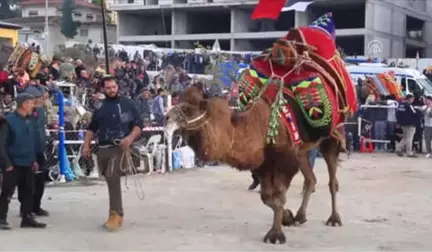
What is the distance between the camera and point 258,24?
67.7 meters

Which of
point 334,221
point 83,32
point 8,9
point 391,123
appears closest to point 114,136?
point 334,221

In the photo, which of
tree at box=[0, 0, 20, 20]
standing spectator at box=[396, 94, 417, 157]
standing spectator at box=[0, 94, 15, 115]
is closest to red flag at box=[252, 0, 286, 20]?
standing spectator at box=[0, 94, 15, 115]

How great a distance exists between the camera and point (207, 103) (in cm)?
779

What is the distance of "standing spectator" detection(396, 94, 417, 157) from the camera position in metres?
20.4

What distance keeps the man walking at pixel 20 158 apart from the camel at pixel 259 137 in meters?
2.40

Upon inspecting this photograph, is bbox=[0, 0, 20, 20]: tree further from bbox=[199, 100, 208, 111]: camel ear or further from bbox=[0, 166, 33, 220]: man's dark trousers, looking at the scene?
bbox=[199, 100, 208, 111]: camel ear

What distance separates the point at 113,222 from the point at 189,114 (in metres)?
2.26

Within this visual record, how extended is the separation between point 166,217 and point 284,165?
2.34m

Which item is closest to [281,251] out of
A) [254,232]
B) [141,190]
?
[254,232]

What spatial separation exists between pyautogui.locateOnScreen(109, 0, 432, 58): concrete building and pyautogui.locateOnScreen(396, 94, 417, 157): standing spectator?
33.7 m

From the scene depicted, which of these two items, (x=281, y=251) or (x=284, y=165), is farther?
(x=284, y=165)

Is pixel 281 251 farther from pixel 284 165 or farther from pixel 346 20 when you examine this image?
pixel 346 20

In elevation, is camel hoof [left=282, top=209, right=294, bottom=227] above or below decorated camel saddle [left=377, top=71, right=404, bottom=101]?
below

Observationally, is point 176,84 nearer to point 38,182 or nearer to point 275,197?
point 38,182
